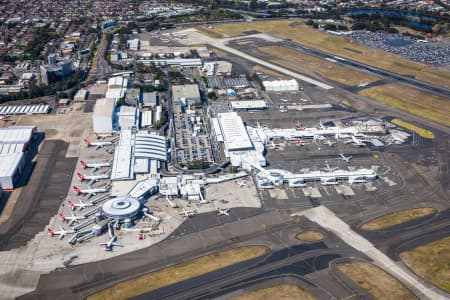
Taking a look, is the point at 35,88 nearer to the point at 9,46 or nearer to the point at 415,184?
the point at 9,46

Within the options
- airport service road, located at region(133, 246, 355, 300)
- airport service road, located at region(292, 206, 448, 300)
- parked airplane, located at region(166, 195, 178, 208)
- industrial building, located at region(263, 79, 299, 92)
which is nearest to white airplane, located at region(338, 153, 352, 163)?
airport service road, located at region(292, 206, 448, 300)

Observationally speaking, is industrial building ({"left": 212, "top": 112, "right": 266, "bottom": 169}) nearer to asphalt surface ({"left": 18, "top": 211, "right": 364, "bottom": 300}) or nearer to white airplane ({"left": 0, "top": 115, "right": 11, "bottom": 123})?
asphalt surface ({"left": 18, "top": 211, "right": 364, "bottom": 300})

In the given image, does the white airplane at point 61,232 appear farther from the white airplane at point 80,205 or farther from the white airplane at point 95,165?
the white airplane at point 95,165

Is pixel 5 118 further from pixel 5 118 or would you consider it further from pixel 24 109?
pixel 24 109

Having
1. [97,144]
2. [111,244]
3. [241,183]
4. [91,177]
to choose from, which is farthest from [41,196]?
[241,183]

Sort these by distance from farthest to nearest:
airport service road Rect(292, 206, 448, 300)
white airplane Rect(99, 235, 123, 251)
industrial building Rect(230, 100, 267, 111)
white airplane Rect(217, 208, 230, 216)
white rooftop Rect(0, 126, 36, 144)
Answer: industrial building Rect(230, 100, 267, 111) < white rooftop Rect(0, 126, 36, 144) < white airplane Rect(217, 208, 230, 216) < white airplane Rect(99, 235, 123, 251) < airport service road Rect(292, 206, 448, 300)

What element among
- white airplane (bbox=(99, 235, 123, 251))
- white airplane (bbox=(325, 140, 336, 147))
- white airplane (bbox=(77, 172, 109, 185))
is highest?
white airplane (bbox=(77, 172, 109, 185))
